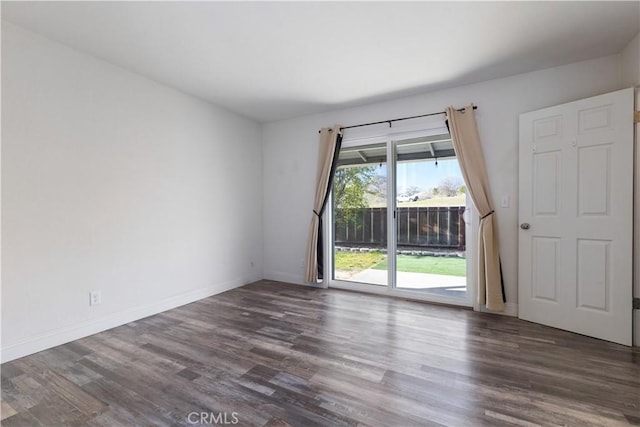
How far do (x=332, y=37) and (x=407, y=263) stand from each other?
9.39 feet

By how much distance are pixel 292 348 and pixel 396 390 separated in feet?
3.01

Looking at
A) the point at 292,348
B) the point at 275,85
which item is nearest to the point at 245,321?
the point at 292,348

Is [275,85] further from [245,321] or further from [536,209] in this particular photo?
[536,209]

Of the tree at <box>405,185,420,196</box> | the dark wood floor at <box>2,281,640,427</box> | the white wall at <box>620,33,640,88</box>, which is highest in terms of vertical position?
the white wall at <box>620,33,640,88</box>

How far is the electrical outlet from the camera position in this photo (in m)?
2.62

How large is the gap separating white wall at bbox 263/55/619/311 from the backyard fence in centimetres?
48

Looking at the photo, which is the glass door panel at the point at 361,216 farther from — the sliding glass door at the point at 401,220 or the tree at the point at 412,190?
the tree at the point at 412,190

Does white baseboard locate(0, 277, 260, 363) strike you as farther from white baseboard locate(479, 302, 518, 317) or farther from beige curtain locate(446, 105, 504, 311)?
white baseboard locate(479, 302, 518, 317)

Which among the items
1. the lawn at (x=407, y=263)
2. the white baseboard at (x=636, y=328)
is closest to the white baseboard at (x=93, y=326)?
the lawn at (x=407, y=263)

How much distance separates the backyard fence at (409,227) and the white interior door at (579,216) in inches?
27.5

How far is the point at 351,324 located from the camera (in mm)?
2814

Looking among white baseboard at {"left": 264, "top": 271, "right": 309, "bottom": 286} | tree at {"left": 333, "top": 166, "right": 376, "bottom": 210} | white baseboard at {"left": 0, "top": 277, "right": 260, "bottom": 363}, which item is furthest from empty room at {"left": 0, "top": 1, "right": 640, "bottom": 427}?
white baseboard at {"left": 264, "top": 271, "right": 309, "bottom": 286}

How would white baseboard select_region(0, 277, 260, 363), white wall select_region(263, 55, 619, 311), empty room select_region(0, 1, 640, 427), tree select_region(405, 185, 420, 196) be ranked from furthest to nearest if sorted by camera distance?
1. tree select_region(405, 185, 420, 196)
2. white wall select_region(263, 55, 619, 311)
3. white baseboard select_region(0, 277, 260, 363)
4. empty room select_region(0, 1, 640, 427)

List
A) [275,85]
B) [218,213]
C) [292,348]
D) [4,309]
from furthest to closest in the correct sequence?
[218,213], [275,85], [292,348], [4,309]
